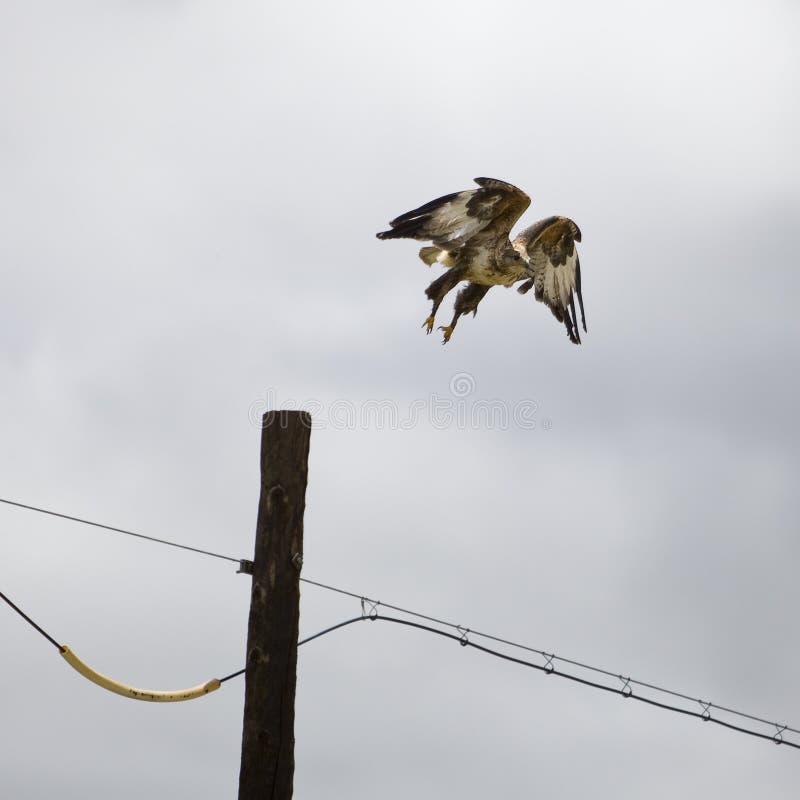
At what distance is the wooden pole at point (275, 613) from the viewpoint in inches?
232

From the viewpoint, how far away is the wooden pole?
5883mm

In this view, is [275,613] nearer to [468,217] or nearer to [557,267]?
[468,217]

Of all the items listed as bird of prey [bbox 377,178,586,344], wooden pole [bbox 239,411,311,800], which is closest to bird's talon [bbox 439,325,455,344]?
bird of prey [bbox 377,178,586,344]

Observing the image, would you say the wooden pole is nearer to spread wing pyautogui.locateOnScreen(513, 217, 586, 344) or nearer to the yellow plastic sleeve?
the yellow plastic sleeve

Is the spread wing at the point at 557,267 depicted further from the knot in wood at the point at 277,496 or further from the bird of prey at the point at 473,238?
the knot in wood at the point at 277,496

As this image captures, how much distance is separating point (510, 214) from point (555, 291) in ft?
4.32

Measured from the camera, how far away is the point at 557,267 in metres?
11.5

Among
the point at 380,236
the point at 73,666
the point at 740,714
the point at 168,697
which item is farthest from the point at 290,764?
the point at 380,236

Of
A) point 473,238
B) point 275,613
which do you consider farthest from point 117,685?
point 473,238

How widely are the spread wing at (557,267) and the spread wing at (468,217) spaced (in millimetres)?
726

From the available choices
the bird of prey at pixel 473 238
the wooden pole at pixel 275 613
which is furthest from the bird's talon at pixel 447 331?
the wooden pole at pixel 275 613

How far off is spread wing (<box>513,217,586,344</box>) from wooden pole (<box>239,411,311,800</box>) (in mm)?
5413

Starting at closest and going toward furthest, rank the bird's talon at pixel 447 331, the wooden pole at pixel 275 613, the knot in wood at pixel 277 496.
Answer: the wooden pole at pixel 275 613 → the knot in wood at pixel 277 496 → the bird's talon at pixel 447 331

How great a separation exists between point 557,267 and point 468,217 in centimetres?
164
